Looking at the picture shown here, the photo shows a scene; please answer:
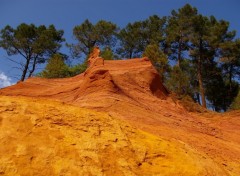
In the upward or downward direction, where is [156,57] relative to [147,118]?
upward

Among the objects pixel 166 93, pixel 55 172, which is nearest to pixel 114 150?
pixel 55 172

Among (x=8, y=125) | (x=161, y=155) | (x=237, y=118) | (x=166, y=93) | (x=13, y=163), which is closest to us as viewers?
(x=13, y=163)

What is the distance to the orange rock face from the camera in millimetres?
7551

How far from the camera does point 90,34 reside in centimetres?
3703

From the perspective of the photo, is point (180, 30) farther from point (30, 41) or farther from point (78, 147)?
point (78, 147)

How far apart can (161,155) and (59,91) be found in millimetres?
11282

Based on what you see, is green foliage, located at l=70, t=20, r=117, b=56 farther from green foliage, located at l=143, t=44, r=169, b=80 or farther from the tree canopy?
green foliage, located at l=143, t=44, r=169, b=80

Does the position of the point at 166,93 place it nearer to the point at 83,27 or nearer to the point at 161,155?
the point at 161,155

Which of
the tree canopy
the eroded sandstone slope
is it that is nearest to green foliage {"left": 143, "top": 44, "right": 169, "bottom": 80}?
the tree canopy

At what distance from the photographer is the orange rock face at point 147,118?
24.8 ft

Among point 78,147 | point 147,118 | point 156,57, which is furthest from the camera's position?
point 156,57

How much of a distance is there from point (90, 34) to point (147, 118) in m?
26.1

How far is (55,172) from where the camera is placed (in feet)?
19.6

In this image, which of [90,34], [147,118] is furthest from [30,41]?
[147,118]
